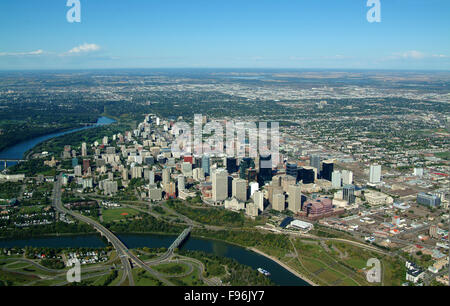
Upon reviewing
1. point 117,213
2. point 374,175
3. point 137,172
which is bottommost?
point 117,213

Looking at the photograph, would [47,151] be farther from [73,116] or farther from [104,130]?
[73,116]

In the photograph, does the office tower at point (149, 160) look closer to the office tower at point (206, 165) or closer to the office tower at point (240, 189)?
the office tower at point (206, 165)

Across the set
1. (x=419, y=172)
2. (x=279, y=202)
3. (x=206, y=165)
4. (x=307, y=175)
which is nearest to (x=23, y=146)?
(x=206, y=165)

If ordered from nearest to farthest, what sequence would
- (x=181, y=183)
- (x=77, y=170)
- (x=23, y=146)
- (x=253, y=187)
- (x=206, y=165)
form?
(x=253, y=187) → (x=181, y=183) → (x=206, y=165) → (x=77, y=170) → (x=23, y=146)

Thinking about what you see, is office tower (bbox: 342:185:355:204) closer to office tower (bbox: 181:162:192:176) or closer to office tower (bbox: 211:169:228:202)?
office tower (bbox: 211:169:228:202)

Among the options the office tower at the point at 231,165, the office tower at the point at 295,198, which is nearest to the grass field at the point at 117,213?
the office tower at the point at 231,165

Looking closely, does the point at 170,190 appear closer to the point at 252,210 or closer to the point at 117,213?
the point at 117,213
